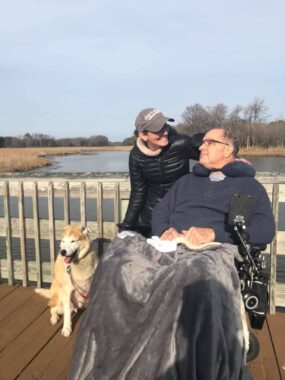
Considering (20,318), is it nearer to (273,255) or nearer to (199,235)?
(199,235)

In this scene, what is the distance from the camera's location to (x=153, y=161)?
3.10 m

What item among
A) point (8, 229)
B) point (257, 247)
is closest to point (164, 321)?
point (257, 247)

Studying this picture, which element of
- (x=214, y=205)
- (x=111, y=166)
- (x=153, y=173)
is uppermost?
(x=153, y=173)

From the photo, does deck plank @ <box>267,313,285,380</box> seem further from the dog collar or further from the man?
the dog collar

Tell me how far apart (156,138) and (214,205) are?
0.71 m

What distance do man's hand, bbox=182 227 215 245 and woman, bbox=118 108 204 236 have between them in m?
0.77

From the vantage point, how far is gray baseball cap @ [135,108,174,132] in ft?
9.43

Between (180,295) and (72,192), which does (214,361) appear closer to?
(180,295)

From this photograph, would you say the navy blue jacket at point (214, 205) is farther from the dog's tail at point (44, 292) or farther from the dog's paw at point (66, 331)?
the dog's tail at point (44, 292)

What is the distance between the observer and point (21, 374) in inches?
98.3

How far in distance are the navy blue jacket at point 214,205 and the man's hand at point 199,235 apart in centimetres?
10

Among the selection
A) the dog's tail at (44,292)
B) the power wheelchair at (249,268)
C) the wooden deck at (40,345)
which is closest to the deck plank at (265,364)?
the wooden deck at (40,345)

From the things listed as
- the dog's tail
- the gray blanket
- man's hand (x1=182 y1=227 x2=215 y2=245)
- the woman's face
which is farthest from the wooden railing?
the gray blanket

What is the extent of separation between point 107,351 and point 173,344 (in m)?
0.39
